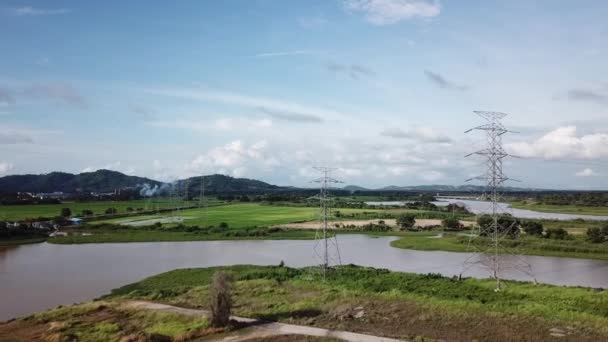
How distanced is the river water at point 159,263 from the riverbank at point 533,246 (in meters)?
1.74

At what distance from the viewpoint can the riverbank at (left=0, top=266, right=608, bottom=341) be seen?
16.8m

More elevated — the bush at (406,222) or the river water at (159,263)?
the bush at (406,222)

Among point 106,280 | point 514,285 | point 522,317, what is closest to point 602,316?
point 522,317

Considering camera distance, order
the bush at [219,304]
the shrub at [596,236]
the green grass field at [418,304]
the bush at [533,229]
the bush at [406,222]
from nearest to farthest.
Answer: the green grass field at [418,304], the bush at [219,304], the shrub at [596,236], the bush at [533,229], the bush at [406,222]

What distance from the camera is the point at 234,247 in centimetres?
4919

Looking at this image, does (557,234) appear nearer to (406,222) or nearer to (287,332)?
(406,222)

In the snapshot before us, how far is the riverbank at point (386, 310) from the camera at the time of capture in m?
16.8

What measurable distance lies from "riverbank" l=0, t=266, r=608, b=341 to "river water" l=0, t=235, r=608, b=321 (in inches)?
274

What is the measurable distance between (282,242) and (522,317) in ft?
119

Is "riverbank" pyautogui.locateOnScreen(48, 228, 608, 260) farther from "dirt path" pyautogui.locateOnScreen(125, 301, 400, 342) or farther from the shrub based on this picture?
"dirt path" pyautogui.locateOnScreen(125, 301, 400, 342)

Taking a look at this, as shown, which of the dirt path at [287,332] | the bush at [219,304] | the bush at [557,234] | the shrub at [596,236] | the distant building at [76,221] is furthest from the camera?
the distant building at [76,221]

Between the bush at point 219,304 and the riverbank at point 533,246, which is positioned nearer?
the bush at point 219,304

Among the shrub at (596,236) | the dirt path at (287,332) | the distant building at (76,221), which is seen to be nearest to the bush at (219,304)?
the dirt path at (287,332)

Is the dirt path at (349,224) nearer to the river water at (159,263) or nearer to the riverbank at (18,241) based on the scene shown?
the river water at (159,263)
